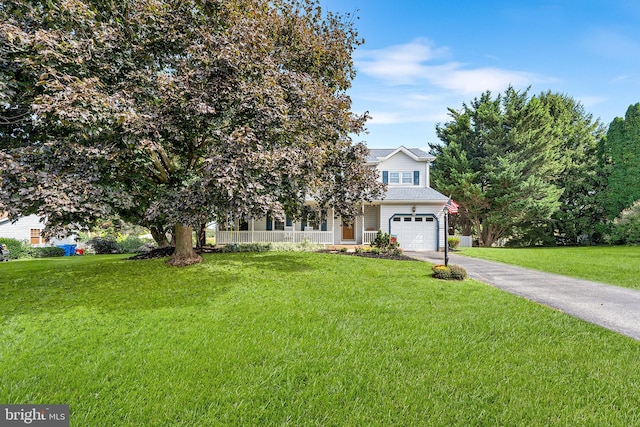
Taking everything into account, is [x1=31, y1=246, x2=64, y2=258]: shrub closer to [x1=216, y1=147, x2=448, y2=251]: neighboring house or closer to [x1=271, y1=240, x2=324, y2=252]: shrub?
[x1=216, y1=147, x2=448, y2=251]: neighboring house

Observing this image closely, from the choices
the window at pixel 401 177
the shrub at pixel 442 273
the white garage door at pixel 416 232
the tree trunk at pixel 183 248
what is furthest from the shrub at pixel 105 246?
the shrub at pixel 442 273

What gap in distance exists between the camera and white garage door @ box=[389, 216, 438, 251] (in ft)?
67.8

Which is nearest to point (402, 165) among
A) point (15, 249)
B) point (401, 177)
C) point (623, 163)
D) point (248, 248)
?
point (401, 177)

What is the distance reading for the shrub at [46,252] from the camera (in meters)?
21.0

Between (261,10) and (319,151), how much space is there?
16.8 ft

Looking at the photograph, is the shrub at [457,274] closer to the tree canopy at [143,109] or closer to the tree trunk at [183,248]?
the tree canopy at [143,109]

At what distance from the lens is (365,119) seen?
41.9 feet

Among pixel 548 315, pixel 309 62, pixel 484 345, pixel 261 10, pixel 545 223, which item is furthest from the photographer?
pixel 545 223

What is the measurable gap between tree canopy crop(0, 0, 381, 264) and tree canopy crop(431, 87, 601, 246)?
74.6 ft

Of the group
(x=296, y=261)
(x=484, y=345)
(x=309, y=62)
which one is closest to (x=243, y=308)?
(x=484, y=345)

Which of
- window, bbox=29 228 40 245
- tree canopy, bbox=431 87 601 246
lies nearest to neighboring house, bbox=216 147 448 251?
tree canopy, bbox=431 87 601 246

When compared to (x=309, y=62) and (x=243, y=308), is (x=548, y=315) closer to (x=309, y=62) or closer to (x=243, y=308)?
(x=243, y=308)

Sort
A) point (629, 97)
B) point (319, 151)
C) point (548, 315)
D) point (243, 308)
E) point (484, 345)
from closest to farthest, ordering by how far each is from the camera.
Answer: point (484, 345), point (548, 315), point (243, 308), point (319, 151), point (629, 97)

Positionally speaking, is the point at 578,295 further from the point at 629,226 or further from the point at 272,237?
the point at 629,226
